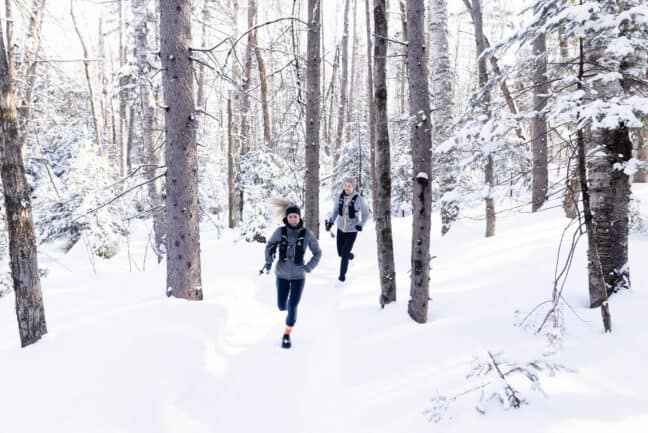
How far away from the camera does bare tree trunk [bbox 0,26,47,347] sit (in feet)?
15.5

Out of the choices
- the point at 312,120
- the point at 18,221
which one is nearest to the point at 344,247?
the point at 312,120

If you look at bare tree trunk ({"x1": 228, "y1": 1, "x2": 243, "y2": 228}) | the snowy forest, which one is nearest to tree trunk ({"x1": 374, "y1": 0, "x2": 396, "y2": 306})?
the snowy forest

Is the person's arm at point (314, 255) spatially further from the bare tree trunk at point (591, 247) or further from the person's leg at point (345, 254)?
the bare tree trunk at point (591, 247)

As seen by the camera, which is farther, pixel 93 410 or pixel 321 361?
pixel 321 361

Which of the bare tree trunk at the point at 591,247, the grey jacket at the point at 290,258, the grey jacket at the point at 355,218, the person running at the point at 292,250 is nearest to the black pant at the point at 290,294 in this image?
the person running at the point at 292,250

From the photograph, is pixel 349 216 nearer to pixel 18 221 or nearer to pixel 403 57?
pixel 18 221

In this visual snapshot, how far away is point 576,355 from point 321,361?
293cm

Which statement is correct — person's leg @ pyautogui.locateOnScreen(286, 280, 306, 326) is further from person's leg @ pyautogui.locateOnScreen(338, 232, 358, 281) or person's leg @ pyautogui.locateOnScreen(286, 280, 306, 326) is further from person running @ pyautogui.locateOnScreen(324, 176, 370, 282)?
person running @ pyautogui.locateOnScreen(324, 176, 370, 282)

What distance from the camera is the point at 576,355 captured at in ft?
13.1

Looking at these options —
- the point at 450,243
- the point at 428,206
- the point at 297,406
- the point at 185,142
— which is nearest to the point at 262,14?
the point at 450,243

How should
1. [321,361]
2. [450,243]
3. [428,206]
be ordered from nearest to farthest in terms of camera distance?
[321,361], [428,206], [450,243]

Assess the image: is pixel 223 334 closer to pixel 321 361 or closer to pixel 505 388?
pixel 321 361

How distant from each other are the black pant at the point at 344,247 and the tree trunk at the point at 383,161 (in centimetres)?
192

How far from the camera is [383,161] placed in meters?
6.95
